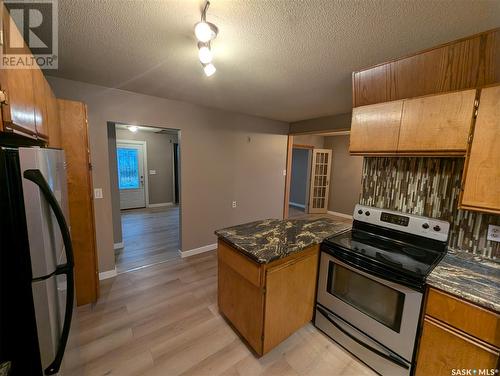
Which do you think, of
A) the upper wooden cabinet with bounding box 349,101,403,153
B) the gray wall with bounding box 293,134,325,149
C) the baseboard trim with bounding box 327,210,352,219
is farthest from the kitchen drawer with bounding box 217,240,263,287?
the baseboard trim with bounding box 327,210,352,219

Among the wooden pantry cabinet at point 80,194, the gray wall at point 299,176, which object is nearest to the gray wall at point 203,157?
the wooden pantry cabinet at point 80,194

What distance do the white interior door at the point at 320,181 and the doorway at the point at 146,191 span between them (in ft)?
12.8

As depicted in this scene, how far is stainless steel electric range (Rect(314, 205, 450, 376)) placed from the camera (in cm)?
137

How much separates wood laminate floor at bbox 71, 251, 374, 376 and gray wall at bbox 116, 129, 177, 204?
14.4 ft

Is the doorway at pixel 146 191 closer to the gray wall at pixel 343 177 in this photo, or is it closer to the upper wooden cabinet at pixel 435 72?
the upper wooden cabinet at pixel 435 72

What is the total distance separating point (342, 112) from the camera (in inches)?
133

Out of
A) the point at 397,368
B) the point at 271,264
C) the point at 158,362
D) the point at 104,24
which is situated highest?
the point at 104,24

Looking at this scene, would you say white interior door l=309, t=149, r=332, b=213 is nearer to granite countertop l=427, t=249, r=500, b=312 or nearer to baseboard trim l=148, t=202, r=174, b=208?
baseboard trim l=148, t=202, r=174, b=208

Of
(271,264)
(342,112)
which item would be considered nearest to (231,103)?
(342,112)

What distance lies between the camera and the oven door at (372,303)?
1.35 metres

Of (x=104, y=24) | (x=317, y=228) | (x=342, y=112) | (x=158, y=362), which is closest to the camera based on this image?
(x=104, y=24)

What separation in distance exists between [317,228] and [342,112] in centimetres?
223

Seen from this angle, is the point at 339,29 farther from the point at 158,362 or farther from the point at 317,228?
the point at 158,362

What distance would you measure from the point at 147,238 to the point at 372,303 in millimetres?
3887
